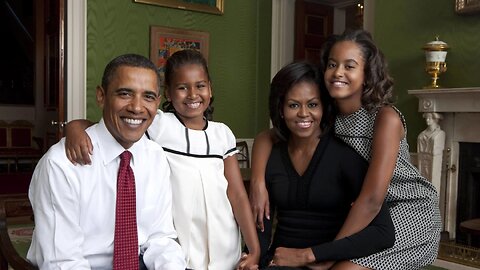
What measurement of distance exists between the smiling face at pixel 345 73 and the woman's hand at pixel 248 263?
616mm

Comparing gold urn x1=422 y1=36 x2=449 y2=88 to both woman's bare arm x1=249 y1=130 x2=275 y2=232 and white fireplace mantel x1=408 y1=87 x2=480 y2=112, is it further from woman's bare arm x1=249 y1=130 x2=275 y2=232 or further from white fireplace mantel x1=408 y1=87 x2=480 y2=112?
woman's bare arm x1=249 y1=130 x2=275 y2=232

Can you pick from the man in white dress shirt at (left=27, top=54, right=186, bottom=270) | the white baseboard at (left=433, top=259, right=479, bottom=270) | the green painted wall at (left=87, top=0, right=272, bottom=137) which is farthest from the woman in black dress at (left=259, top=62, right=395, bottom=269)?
the green painted wall at (left=87, top=0, right=272, bottom=137)

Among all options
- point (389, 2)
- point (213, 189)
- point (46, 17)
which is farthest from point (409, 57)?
point (46, 17)

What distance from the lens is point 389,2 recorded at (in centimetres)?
472

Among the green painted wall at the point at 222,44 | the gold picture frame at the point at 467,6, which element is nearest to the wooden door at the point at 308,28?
the green painted wall at the point at 222,44

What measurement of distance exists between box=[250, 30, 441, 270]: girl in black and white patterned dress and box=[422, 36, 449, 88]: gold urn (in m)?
2.59

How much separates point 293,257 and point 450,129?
124 inches

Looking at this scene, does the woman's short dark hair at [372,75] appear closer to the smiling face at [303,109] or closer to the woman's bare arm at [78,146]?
the smiling face at [303,109]

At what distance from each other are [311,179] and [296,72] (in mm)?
363

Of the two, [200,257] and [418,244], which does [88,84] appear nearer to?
[200,257]

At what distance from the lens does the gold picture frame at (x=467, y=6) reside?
13.1 feet

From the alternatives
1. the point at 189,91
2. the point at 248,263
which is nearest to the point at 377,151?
the point at 248,263

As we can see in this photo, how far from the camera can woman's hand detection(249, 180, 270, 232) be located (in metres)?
1.76

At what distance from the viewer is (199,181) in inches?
67.6
